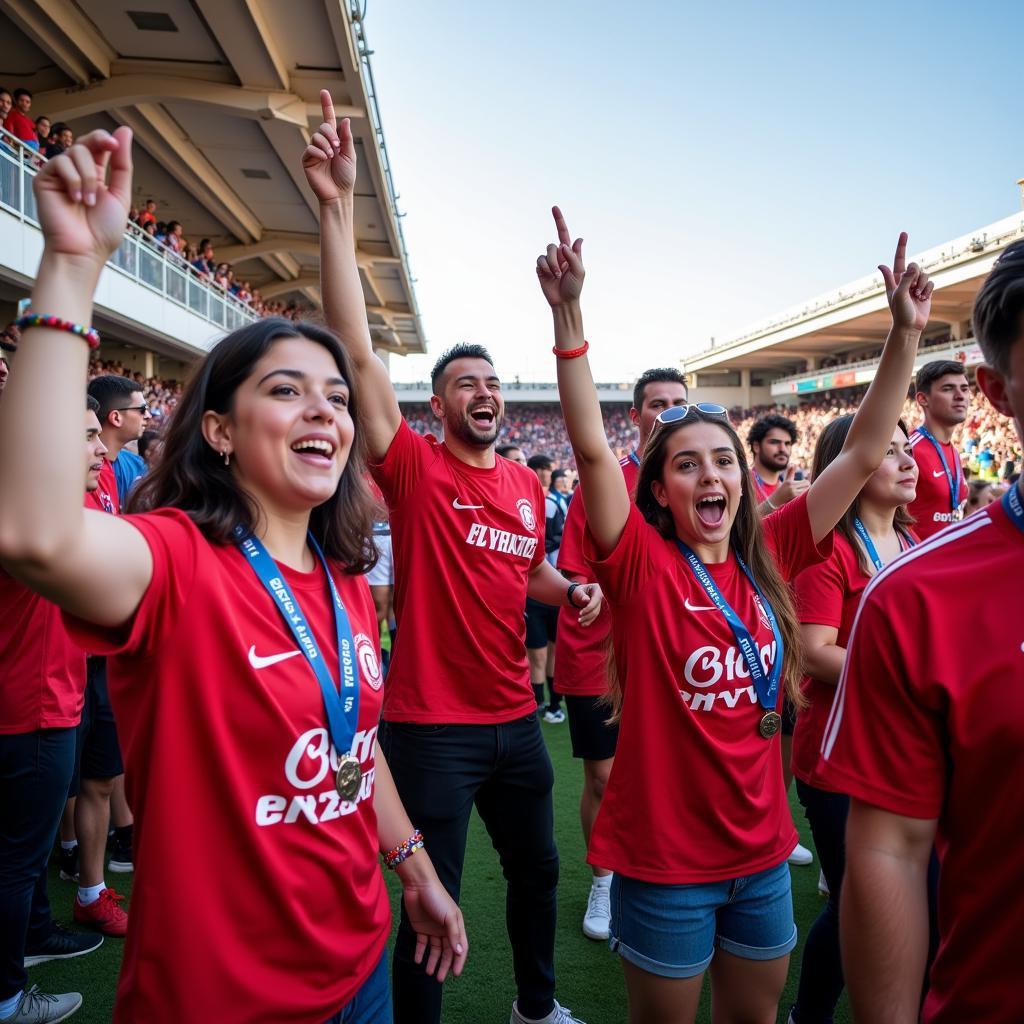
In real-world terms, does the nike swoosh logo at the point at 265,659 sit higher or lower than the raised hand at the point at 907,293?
lower

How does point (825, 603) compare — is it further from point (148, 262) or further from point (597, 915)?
point (148, 262)

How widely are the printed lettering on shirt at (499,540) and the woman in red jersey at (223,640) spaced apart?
1.20m

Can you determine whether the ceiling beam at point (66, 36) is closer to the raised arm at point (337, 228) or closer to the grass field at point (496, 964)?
the raised arm at point (337, 228)

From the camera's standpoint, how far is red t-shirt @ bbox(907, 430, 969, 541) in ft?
18.3

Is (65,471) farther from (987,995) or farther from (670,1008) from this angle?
(670,1008)

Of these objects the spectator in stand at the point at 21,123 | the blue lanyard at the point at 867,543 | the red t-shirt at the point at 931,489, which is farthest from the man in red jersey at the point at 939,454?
the spectator in stand at the point at 21,123

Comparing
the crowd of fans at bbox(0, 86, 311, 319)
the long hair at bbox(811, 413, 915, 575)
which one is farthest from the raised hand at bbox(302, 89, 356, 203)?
the long hair at bbox(811, 413, 915, 575)

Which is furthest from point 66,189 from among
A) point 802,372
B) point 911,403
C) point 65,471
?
point 802,372

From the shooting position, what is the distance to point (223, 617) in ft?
4.91

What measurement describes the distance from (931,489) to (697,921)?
441cm

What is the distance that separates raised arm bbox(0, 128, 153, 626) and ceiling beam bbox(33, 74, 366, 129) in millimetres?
12895

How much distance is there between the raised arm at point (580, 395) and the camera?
A: 2260mm

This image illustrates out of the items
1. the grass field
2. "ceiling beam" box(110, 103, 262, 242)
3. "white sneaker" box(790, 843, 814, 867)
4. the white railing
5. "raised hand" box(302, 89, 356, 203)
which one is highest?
"ceiling beam" box(110, 103, 262, 242)

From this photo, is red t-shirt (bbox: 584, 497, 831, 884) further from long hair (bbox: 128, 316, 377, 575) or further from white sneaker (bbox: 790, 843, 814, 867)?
white sneaker (bbox: 790, 843, 814, 867)
